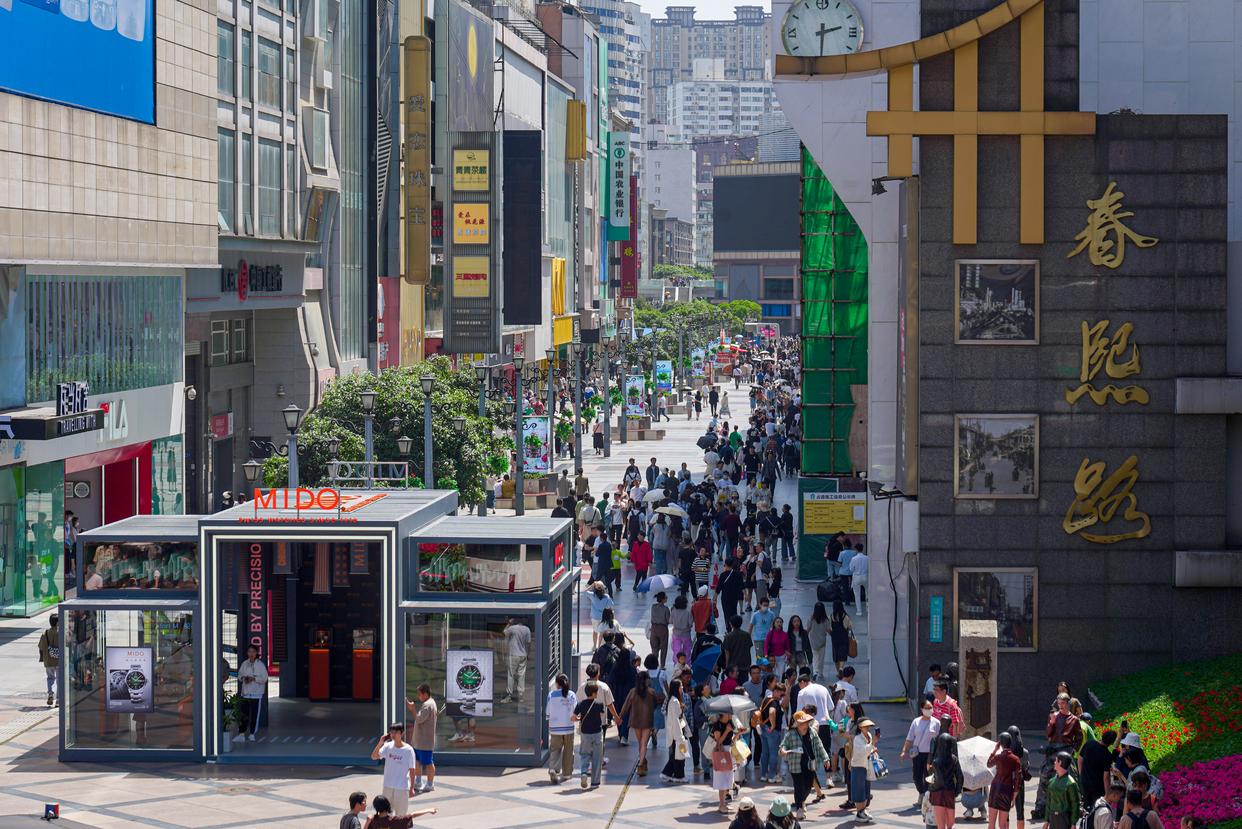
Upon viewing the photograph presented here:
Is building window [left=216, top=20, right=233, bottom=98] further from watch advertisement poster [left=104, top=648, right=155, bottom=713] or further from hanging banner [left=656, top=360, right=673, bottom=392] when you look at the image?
hanging banner [left=656, top=360, right=673, bottom=392]

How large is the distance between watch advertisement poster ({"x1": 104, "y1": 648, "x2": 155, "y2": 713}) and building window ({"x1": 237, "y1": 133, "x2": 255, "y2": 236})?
24.9 meters

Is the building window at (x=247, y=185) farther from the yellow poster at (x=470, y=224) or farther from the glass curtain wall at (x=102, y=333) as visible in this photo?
the yellow poster at (x=470, y=224)

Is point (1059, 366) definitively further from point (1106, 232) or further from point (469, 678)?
point (469, 678)

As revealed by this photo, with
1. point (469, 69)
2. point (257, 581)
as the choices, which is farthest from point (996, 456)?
point (469, 69)

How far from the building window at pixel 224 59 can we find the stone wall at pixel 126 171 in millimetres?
1908

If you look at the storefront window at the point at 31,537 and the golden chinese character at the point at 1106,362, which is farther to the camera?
the storefront window at the point at 31,537

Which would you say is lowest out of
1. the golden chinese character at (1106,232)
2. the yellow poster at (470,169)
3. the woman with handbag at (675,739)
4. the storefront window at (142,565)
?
the woman with handbag at (675,739)

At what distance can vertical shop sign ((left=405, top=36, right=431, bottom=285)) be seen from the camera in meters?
59.5

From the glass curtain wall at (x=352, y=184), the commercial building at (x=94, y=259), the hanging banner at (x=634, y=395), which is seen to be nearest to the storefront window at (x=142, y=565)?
the commercial building at (x=94, y=259)

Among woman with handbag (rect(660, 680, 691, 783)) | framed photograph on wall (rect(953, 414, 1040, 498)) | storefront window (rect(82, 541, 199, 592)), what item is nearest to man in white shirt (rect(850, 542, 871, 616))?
framed photograph on wall (rect(953, 414, 1040, 498))

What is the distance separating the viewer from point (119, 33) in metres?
34.6

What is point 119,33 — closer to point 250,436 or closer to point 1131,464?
point 250,436

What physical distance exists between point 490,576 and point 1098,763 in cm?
784

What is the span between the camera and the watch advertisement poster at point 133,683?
20188 millimetres
